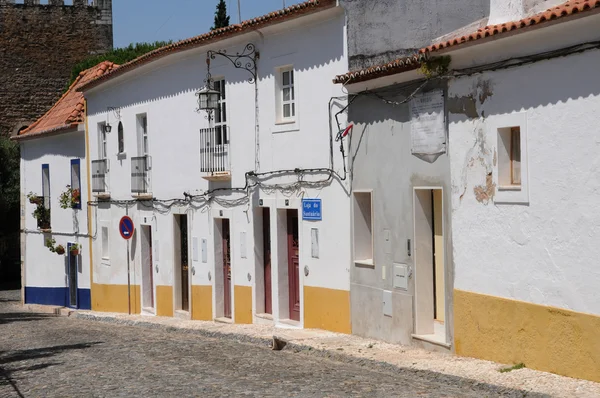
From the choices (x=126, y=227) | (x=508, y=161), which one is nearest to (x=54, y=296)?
(x=126, y=227)

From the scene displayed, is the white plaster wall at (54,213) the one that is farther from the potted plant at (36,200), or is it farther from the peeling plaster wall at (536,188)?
the peeling plaster wall at (536,188)

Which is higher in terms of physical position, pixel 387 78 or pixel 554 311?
pixel 387 78

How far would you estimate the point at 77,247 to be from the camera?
30.0 meters

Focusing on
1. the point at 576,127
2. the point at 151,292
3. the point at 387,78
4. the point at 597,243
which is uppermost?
the point at 387,78

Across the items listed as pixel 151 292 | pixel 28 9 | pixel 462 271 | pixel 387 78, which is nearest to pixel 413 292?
pixel 462 271

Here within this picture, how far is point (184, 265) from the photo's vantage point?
913 inches

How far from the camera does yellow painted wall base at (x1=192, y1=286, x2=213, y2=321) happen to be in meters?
21.1

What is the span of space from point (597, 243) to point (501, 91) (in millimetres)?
2327

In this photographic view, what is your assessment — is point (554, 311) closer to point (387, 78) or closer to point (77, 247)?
point (387, 78)

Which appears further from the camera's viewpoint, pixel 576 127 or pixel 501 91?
pixel 501 91

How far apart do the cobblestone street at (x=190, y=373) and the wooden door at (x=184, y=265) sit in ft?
18.5

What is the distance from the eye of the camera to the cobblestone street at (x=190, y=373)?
10625 mm

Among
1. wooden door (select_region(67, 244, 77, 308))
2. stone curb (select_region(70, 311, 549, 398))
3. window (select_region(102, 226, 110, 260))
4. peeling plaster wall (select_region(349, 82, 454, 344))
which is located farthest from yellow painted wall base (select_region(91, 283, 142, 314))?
peeling plaster wall (select_region(349, 82, 454, 344))

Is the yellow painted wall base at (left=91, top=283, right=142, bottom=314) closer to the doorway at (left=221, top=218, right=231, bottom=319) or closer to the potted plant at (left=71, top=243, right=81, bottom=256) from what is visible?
the potted plant at (left=71, top=243, right=81, bottom=256)
